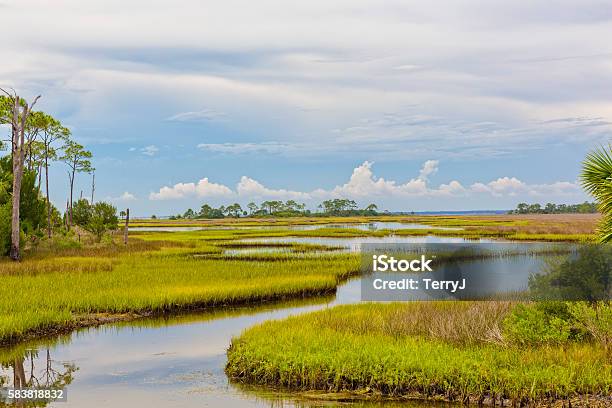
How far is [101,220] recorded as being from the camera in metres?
55.2

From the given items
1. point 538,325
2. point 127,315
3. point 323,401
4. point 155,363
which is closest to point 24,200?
point 127,315

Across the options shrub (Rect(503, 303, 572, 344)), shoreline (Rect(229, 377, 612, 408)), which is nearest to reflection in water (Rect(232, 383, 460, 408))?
shoreline (Rect(229, 377, 612, 408))

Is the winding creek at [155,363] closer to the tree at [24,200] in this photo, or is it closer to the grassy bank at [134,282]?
the grassy bank at [134,282]

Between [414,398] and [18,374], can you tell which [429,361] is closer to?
[414,398]

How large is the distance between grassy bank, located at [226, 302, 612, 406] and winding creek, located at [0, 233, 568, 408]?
1.80ft

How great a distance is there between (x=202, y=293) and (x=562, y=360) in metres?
15.2

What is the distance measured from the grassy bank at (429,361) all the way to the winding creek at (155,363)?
0.55 m

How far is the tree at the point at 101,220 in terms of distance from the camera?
2176 inches

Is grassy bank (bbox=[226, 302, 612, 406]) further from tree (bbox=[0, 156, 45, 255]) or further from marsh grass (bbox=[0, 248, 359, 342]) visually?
tree (bbox=[0, 156, 45, 255])

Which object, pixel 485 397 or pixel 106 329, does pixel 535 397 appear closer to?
pixel 485 397

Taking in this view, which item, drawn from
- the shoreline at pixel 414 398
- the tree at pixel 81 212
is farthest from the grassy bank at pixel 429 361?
the tree at pixel 81 212

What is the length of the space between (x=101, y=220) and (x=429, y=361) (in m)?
47.4

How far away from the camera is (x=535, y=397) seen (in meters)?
11.7

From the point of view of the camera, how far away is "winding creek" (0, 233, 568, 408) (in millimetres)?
12930
